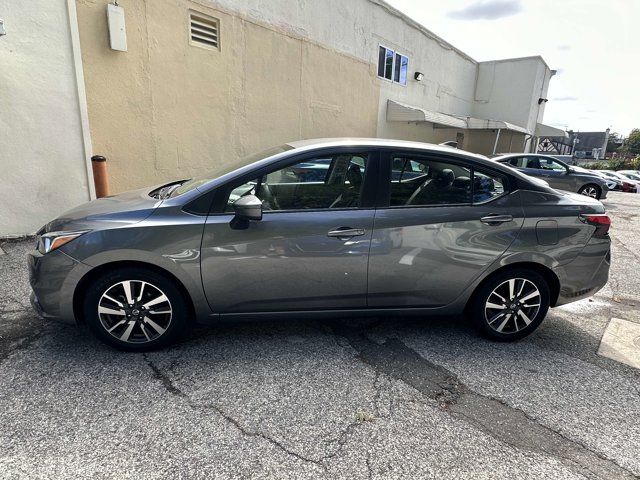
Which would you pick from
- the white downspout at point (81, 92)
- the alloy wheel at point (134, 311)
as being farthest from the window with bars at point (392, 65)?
the alloy wheel at point (134, 311)

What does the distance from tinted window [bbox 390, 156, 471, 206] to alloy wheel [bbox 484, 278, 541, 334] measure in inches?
32.1

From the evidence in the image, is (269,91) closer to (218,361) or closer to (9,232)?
(9,232)

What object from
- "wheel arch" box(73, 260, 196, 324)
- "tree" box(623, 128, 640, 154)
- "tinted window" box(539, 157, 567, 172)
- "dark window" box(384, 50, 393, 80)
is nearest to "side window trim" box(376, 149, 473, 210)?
"wheel arch" box(73, 260, 196, 324)

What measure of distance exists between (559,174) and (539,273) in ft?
33.8

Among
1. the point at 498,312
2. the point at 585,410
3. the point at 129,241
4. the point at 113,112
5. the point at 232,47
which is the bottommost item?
the point at 585,410

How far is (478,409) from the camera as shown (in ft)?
8.48

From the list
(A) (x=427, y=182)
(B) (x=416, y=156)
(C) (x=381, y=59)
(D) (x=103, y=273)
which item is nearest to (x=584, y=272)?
(A) (x=427, y=182)

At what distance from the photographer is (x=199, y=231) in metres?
2.82

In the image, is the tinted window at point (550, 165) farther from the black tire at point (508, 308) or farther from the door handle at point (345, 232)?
the door handle at point (345, 232)

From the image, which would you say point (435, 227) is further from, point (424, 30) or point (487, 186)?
point (424, 30)

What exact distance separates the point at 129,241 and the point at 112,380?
947 mm

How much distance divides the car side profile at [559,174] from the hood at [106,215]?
1113 centimetres

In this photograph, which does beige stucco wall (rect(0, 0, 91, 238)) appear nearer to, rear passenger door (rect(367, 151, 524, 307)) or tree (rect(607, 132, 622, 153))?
rear passenger door (rect(367, 151, 524, 307))

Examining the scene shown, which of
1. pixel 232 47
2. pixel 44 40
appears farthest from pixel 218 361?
pixel 232 47
